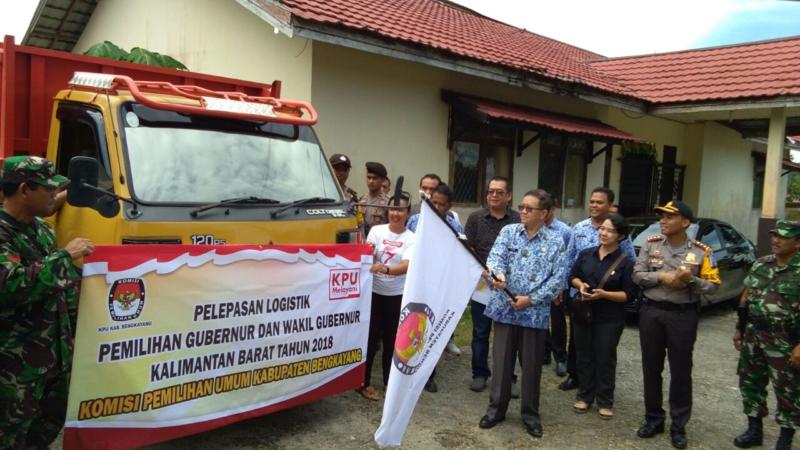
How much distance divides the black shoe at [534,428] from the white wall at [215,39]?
4.69m

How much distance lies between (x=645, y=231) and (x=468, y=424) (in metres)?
5.32

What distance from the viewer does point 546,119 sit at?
998 centimetres

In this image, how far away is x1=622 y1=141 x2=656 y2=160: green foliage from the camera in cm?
1298

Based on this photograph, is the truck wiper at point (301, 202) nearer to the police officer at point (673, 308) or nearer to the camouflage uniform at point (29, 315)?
the camouflage uniform at point (29, 315)

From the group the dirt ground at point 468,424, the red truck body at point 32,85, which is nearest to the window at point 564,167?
the dirt ground at point 468,424

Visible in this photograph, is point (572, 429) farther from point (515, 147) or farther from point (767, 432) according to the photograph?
point (515, 147)

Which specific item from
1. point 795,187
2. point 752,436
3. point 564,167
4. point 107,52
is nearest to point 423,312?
point 752,436

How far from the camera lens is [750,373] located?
4355mm

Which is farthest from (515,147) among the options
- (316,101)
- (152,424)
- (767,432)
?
(152,424)

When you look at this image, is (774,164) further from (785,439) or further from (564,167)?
(785,439)

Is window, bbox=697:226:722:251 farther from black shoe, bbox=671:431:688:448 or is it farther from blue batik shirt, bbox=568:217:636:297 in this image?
black shoe, bbox=671:431:688:448

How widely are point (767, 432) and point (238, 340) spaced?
4097 mm

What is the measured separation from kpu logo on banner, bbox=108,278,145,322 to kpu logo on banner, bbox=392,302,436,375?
1.48 meters

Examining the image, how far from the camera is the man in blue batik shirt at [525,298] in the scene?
427 cm
